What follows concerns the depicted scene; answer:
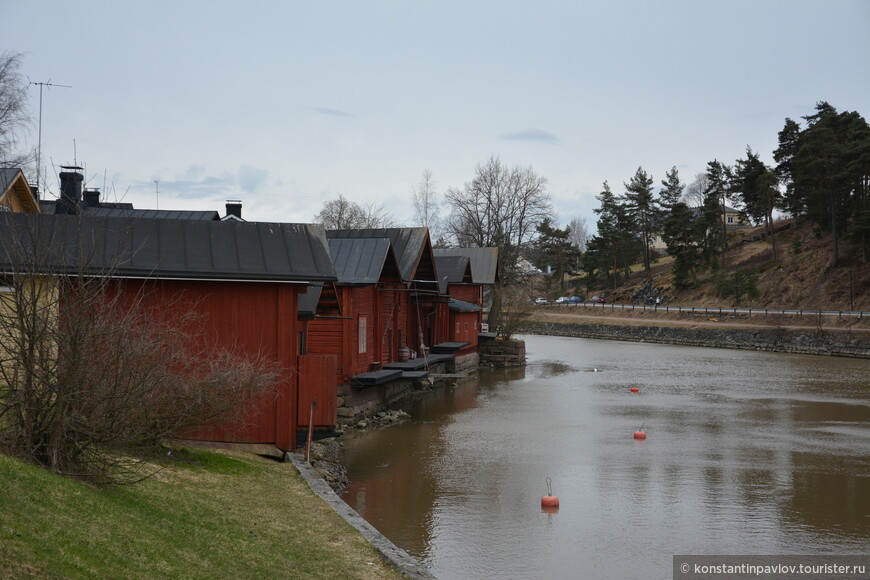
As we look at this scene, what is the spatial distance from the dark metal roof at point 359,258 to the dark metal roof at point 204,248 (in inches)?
319

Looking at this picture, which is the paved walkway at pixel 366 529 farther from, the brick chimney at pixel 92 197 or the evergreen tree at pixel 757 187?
the evergreen tree at pixel 757 187

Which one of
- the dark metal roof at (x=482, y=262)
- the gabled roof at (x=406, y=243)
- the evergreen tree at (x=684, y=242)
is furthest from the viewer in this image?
the evergreen tree at (x=684, y=242)

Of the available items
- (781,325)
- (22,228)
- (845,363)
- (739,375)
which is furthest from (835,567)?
(781,325)

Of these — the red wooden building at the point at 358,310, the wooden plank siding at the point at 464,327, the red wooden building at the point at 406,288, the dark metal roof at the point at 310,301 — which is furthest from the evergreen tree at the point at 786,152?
the dark metal roof at the point at 310,301

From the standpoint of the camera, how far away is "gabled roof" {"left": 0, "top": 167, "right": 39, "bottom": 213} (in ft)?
75.9

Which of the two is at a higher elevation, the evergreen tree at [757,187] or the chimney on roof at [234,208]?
the evergreen tree at [757,187]

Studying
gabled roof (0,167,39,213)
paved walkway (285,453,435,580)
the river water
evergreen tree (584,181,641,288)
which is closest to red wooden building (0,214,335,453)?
paved walkway (285,453,435,580)

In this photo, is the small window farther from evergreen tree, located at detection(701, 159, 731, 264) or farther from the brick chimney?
evergreen tree, located at detection(701, 159, 731, 264)

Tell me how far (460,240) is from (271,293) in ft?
150

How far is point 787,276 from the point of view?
68.8m

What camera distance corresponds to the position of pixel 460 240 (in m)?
61.2

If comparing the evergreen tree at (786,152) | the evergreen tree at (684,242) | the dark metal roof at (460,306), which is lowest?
the dark metal roof at (460,306)

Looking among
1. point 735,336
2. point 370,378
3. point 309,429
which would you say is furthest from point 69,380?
point 735,336

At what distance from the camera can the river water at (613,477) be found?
1292cm
